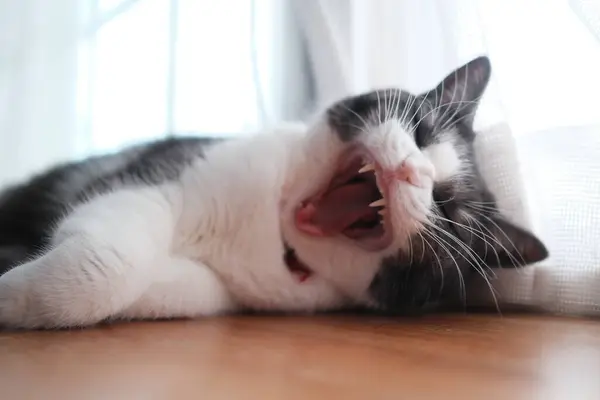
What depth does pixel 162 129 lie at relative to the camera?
208cm

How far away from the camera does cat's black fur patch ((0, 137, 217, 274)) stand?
1.23 meters

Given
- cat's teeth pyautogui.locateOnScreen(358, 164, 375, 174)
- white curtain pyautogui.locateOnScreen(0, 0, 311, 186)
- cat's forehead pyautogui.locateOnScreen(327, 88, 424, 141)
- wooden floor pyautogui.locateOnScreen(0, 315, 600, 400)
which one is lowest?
wooden floor pyautogui.locateOnScreen(0, 315, 600, 400)

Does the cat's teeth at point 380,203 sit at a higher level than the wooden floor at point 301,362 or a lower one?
higher

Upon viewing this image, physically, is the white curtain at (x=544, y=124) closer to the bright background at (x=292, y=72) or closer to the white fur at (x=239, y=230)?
the bright background at (x=292, y=72)

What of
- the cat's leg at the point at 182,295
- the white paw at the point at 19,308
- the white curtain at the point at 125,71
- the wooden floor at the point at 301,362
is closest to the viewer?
the wooden floor at the point at 301,362

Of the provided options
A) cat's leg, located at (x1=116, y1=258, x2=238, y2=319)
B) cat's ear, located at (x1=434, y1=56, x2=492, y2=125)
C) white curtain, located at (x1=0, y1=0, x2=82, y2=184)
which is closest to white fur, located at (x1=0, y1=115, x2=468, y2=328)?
cat's leg, located at (x1=116, y1=258, x2=238, y2=319)

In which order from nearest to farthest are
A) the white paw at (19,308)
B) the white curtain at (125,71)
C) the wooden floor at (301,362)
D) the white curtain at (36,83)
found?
1. the wooden floor at (301,362)
2. the white paw at (19,308)
3. the white curtain at (125,71)
4. the white curtain at (36,83)

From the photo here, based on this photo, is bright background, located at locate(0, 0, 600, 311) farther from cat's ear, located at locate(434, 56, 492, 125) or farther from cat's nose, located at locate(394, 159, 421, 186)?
cat's nose, located at locate(394, 159, 421, 186)

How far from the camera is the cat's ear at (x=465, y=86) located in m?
1.24

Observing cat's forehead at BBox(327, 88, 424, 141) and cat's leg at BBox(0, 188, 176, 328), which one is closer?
cat's leg at BBox(0, 188, 176, 328)

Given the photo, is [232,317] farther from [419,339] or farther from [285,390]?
[285,390]

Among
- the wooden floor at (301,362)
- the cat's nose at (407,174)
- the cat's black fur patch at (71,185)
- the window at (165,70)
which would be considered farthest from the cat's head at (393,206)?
the window at (165,70)

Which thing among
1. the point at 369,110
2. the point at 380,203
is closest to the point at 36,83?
the point at 369,110

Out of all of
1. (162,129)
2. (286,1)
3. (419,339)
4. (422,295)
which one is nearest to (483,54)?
(422,295)
